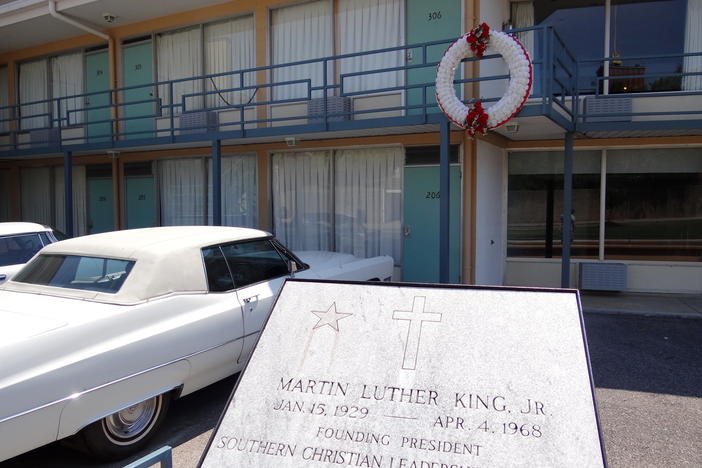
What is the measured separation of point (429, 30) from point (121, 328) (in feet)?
21.8

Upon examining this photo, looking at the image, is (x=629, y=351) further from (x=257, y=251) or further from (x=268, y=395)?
(x=268, y=395)

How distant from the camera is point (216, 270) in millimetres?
4355

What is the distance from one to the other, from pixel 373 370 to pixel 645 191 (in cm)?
826

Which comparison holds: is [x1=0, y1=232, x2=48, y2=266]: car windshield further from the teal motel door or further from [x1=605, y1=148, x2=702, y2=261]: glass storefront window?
[x1=605, y1=148, x2=702, y2=261]: glass storefront window

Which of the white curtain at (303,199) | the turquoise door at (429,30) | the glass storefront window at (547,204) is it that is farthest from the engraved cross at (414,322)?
the glass storefront window at (547,204)

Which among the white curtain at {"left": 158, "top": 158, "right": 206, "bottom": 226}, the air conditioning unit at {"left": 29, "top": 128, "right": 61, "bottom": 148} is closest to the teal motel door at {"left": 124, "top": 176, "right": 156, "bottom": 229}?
the white curtain at {"left": 158, "top": 158, "right": 206, "bottom": 226}

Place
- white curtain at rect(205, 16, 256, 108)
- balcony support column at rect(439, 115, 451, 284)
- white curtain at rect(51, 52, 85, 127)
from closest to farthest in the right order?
1. balcony support column at rect(439, 115, 451, 284)
2. white curtain at rect(205, 16, 256, 108)
3. white curtain at rect(51, 52, 85, 127)

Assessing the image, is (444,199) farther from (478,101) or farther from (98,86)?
(98,86)

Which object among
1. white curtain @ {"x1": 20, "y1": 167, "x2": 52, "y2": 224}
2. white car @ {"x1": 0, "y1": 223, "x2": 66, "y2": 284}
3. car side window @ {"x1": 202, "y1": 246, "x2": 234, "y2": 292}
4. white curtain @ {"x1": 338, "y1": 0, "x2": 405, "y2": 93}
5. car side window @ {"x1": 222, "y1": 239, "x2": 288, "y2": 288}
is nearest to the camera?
car side window @ {"x1": 202, "y1": 246, "x2": 234, "y2": 292}

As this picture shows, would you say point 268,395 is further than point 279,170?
No

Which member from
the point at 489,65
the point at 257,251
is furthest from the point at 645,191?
the point at 257,251

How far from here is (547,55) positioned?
650 centimetres

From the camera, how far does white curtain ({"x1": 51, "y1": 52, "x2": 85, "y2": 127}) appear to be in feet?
39.3

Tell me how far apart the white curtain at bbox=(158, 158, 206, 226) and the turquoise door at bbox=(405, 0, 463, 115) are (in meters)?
4.50
